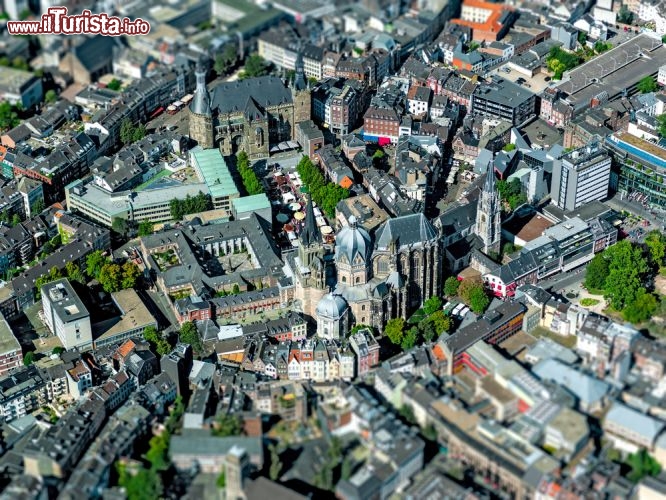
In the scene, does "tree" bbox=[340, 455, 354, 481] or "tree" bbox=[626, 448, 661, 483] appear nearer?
"tree" bbox=[626, 448, 661, 483]

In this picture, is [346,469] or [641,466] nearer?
[641,466]

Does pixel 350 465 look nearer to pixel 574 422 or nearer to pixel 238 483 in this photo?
pixel 238 483

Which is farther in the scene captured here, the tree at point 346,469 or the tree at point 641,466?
the tree at point 346,469

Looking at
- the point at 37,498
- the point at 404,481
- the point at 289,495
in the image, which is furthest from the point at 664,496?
the point at 37,498

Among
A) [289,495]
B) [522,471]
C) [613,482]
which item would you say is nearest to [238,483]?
[289,495]

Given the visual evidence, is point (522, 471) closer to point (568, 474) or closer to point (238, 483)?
point (568, 474)

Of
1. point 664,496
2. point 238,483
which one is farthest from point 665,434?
point 238,483

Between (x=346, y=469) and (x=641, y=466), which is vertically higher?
(x=346, y=469)
